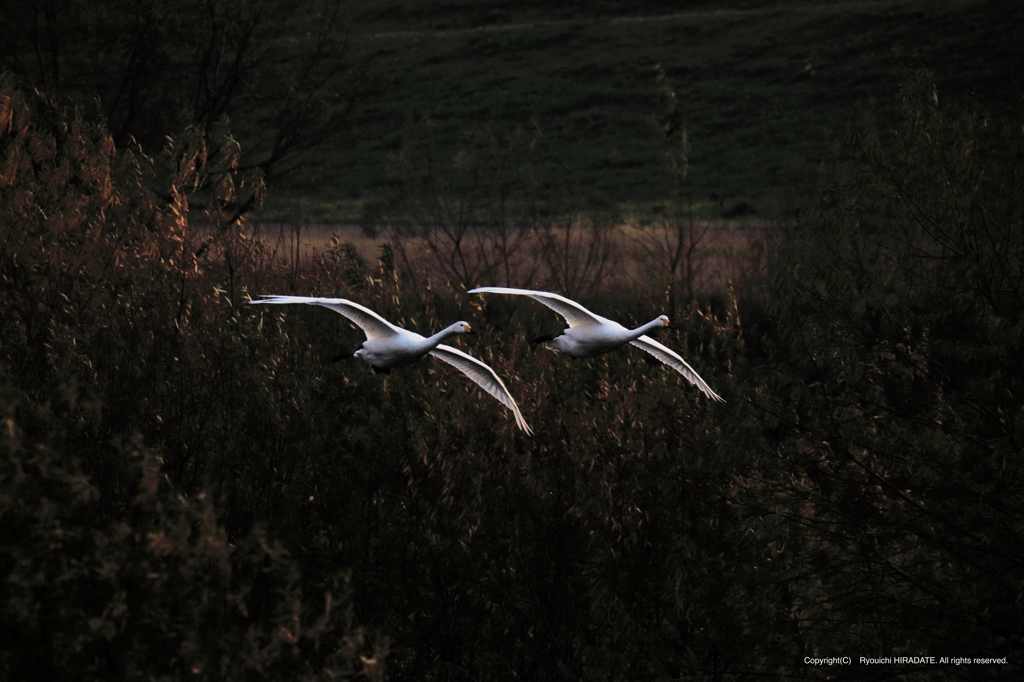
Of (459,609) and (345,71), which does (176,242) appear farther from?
(345,71)

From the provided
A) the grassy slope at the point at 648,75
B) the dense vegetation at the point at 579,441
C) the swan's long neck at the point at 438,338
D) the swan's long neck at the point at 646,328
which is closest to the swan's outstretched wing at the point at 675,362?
the swan's long neck at the point at 646,328

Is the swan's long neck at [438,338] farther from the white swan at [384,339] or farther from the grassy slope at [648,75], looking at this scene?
the grassy slope at [648,75]

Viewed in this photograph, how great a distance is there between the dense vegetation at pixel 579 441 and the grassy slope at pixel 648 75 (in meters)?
34.8

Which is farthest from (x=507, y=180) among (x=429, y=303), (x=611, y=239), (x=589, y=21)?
(x=589, y=21)

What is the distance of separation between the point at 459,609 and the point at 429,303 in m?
4.28

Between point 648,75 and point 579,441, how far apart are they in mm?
72246

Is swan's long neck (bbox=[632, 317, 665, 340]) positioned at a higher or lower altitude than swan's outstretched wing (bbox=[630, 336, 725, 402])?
higher

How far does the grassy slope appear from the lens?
6122 centimetres

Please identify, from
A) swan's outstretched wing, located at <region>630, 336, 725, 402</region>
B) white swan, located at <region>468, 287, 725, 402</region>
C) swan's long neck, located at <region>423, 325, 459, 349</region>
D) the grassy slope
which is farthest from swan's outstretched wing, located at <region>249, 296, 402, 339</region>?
the grassy slope

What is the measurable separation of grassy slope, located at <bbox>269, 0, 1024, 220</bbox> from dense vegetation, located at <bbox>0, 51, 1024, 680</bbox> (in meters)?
34.8

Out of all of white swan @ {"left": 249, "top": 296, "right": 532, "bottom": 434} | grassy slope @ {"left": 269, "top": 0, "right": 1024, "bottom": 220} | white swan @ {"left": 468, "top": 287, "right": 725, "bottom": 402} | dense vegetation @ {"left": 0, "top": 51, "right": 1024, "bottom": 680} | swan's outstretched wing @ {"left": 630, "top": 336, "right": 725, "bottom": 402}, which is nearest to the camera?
white swan @ {"left": 249, "top": 296, "right": 532, "bottom": 434}

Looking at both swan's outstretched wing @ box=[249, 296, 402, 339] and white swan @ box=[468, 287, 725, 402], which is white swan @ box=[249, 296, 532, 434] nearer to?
swan's outstretched wing @ box=[249, 296, 402, 339]

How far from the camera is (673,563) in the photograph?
544 inches

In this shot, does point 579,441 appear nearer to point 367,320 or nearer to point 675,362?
point 675,362
